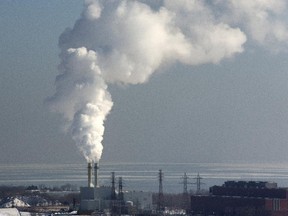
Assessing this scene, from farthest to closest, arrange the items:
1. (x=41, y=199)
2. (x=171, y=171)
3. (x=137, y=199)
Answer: (x=171, y=171)
(x=41, y=199)
(x=137, y=199)

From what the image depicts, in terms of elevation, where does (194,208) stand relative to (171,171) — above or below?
below

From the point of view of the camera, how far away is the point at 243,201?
150 ft

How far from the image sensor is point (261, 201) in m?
44.9

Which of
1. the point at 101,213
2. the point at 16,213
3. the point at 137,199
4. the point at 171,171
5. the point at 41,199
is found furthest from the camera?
the point at 171,171

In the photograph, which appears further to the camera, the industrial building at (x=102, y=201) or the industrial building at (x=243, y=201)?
the industrial building at (x=102, y=201)

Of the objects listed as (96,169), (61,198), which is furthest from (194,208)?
(61,198)

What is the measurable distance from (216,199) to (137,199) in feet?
23.5

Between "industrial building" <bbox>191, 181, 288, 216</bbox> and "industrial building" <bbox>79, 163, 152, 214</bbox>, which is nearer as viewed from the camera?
"industrial building" <bbox>191, 181, 288, 216</bbox>

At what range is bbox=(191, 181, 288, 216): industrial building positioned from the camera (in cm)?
4441

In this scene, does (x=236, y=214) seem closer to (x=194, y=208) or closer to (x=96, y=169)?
(x=194, y=208)

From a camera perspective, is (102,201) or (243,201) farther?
(102,201)

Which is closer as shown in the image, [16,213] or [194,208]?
[16,213]

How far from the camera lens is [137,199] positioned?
53000 millimetres

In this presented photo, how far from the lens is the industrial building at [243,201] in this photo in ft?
146
